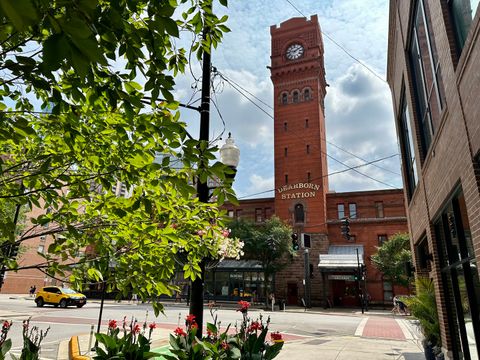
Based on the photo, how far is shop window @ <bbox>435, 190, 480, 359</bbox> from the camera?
6039 mm

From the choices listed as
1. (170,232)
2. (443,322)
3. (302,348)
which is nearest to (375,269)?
(302,348)

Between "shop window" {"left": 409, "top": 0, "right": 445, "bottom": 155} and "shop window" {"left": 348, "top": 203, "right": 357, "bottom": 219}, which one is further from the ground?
"shop window" {"left": 348, "top": 203, "right": 357, "bottom": 219}

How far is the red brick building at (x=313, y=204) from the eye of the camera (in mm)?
37781

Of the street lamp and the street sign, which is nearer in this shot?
the street lamp

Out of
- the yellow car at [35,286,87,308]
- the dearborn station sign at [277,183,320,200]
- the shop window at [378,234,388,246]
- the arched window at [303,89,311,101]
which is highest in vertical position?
→ the arched window at [303,89,311,101]

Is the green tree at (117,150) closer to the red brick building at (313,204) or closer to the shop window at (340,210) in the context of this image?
the red brick building at (313,204)

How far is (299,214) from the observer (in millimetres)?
40656

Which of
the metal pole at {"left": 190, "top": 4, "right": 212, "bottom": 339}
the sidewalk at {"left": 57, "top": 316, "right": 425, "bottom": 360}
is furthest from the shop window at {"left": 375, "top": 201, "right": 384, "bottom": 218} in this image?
the metal pole at {"left": 190, "top": 4, "right": 212, "bottom": 339}

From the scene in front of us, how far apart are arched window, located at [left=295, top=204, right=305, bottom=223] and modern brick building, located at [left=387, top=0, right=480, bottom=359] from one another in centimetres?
2936

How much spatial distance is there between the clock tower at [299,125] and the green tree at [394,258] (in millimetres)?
6541

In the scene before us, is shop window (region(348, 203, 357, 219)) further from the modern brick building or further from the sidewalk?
the modern brick building

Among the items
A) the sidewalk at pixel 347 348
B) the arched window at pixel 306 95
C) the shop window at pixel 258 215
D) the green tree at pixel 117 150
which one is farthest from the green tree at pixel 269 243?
the green tree at pixel 117 150

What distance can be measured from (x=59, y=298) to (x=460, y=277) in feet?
99.0

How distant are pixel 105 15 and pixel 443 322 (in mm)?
9467
